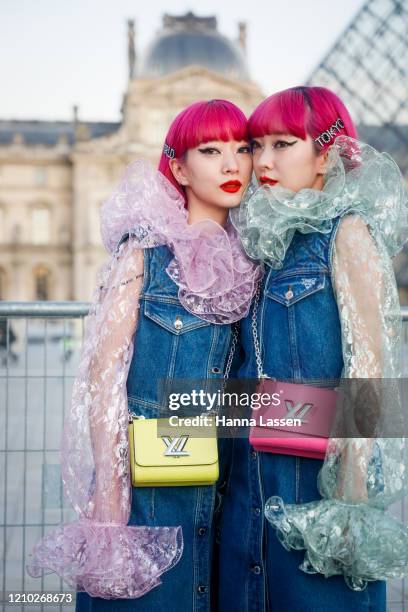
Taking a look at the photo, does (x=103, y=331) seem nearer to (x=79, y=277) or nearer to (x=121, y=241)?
(x=121, y=241)

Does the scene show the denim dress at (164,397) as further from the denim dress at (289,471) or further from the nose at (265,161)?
the nose at (265,161)

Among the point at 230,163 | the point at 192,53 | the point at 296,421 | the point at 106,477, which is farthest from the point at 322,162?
the point at 192,53

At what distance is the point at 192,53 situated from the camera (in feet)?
142

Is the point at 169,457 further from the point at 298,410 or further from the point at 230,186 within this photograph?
the point at 230,186

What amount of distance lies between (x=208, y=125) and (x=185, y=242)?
11.3 inches

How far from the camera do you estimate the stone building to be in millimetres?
40812

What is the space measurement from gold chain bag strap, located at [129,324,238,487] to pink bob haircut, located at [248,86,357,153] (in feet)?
2.40

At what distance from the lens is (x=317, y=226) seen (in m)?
1.72

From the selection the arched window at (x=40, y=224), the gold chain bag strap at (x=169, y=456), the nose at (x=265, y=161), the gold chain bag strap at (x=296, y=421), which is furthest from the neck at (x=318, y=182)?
the arched window at (x=40, y=224)

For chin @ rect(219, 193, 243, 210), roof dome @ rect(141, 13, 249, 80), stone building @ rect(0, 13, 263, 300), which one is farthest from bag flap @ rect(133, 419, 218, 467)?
roof dome @ rect(141, 13, 249, 80)

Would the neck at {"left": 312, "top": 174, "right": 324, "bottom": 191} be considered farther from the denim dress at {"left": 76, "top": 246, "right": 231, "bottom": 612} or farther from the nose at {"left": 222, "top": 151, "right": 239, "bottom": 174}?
the denim dress at {"left": 76, "top": 246, "right": 231, "bottom": 612}

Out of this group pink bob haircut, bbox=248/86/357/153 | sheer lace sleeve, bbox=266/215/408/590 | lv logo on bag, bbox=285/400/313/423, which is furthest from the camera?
pink bob haircut, bbox=248/86/357/153

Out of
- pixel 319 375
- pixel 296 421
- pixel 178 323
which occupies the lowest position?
pixel 296 421

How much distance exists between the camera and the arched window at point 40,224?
4341 centimetres
